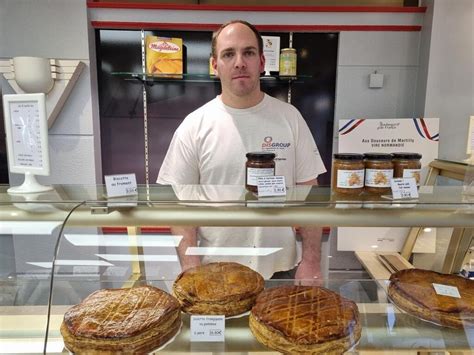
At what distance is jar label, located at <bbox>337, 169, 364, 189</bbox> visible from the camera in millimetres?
947

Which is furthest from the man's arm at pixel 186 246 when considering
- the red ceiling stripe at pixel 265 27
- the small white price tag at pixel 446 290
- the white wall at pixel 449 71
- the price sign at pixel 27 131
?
the white wall at pixel 449 71

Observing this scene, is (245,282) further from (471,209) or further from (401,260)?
(401,260)

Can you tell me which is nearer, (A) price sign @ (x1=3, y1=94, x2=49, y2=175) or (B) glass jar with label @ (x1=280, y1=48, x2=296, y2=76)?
(A) price sign @ (x1=3, y1=94, x2=49, y2=175)

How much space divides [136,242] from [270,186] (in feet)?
1.56

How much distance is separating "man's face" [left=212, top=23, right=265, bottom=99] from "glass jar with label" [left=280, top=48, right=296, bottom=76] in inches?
37.2

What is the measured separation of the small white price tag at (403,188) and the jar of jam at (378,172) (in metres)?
0.02

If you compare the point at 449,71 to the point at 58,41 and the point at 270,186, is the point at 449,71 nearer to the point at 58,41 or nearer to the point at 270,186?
the point at 270,186

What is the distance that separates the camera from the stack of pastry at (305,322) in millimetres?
812

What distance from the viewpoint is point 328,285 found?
1.12 meters

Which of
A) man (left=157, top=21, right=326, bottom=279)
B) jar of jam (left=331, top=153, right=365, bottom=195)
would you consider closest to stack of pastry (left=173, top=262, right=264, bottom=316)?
jar of jam (left=331, top=153, right=365, bottom=195)

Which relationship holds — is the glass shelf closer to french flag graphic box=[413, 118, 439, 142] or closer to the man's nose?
french flag graphic box=[413, 118, 439, 142]

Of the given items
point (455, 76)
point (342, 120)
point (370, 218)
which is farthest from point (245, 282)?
point (455, 76)

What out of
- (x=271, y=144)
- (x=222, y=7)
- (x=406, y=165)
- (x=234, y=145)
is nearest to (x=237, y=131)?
(x=234, y=145)

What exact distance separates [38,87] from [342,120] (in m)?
2.19
